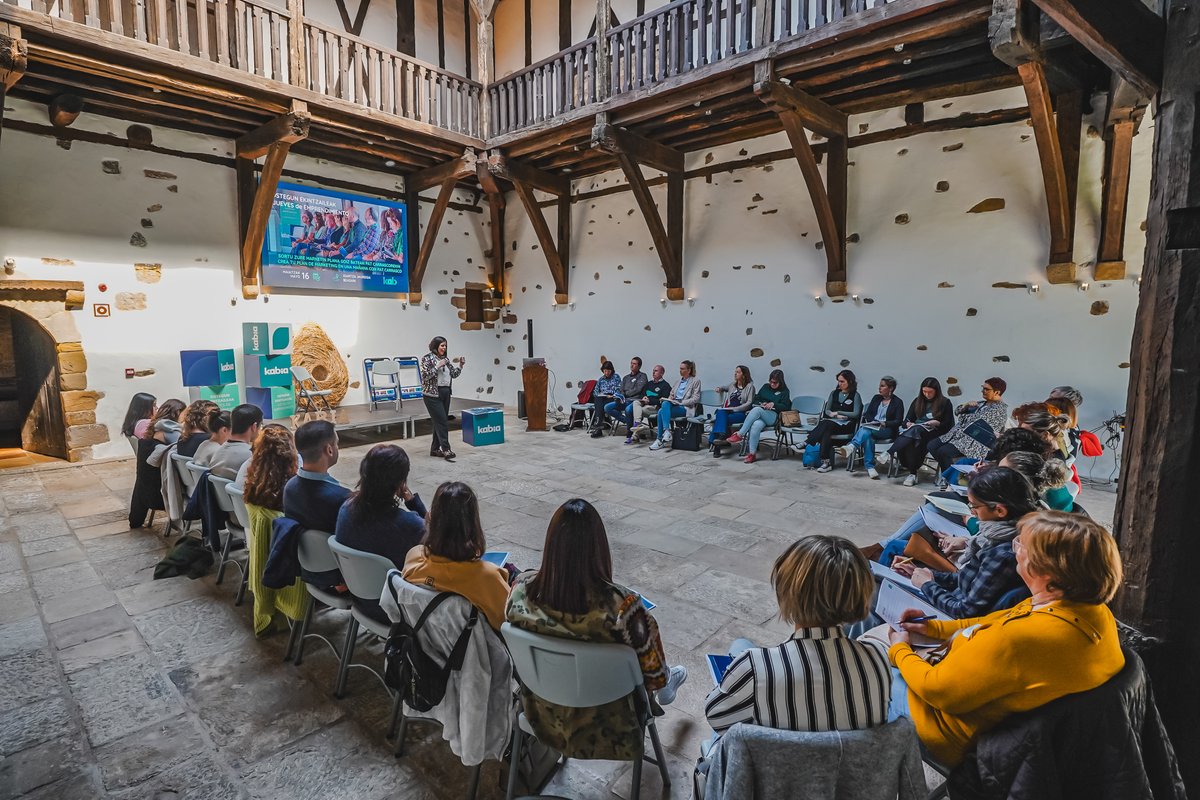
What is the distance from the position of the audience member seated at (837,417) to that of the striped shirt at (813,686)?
15.7 feet

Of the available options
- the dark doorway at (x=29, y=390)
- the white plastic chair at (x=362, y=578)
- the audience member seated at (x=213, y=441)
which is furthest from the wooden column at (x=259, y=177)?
the white plastic chair at (x=362, y=578)

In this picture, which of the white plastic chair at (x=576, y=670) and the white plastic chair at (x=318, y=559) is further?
the white plastic chair at (x=318, y=559)

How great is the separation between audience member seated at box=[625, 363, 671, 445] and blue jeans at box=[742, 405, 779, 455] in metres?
1.23

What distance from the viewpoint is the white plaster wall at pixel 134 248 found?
5.88 metres

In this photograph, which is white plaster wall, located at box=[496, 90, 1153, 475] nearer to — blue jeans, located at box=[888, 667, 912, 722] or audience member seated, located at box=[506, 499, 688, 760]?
blue jeans, located at box=[888, 667, 912, 722]

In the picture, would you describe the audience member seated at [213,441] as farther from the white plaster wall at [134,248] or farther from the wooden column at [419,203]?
the wooden column at [419,203]

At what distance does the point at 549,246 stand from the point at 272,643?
6987mm

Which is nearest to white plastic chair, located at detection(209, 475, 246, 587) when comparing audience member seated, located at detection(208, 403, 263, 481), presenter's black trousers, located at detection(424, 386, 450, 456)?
audience member seated, located at detection(208, 403, 263, 481)

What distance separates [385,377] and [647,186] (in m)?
4.46

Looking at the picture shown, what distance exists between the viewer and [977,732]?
1247mm

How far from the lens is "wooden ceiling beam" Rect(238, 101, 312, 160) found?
19.6 ft

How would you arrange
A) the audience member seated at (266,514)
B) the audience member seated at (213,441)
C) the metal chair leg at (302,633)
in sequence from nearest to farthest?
the metal chair leg at (302,633) → the audience member seated at (266,514) → the audience member seated at (213,441)

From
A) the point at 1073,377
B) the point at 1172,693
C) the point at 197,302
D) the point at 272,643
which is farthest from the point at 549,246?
the point at 1172,693

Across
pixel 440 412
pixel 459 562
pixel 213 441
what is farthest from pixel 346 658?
pixel 440 412
